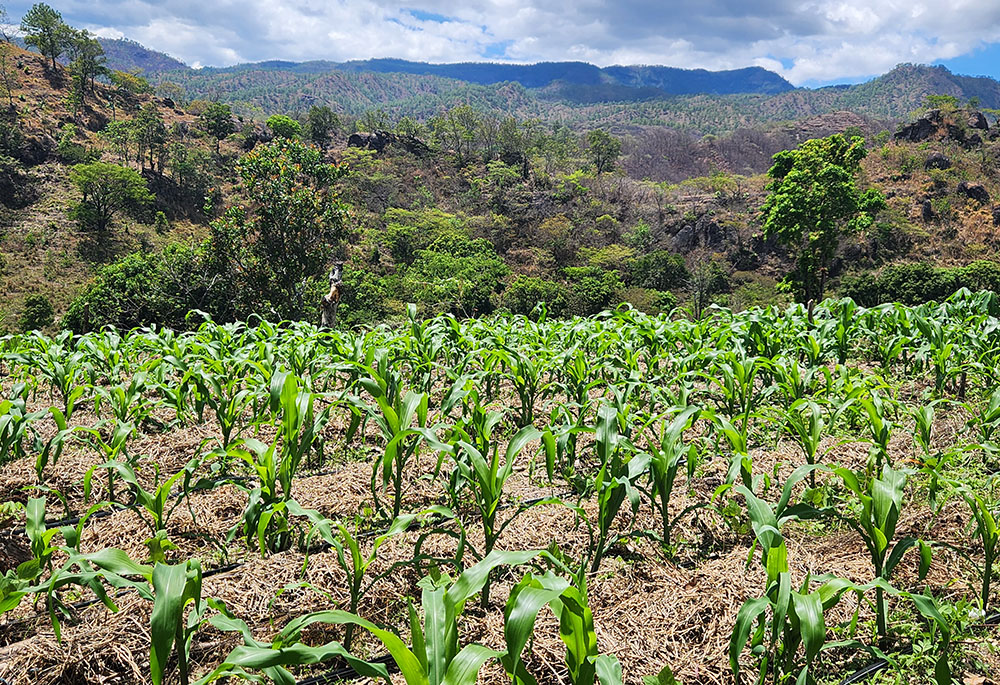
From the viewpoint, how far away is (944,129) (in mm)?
28188

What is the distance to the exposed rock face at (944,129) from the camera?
2800cm

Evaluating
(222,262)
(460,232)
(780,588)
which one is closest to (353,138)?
(460,232)

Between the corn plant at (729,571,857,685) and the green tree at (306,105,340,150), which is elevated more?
the green tree at (306,105,340,150)

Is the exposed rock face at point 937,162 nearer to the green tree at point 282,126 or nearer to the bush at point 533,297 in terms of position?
the bush at point 533,297

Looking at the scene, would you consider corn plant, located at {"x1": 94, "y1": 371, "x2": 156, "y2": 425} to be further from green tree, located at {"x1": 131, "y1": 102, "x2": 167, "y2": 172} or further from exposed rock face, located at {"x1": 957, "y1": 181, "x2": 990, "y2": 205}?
green tree, located at {"x1": 131, "y1": 102, "x2": 167, "y2": 172}

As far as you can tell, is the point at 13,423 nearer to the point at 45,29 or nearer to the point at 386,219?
the point at 386,219

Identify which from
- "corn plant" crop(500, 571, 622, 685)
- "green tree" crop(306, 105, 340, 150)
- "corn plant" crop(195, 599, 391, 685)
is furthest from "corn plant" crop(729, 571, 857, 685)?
"green tree" crop(306, 105, 340, 150)

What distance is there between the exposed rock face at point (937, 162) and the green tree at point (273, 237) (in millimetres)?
26431

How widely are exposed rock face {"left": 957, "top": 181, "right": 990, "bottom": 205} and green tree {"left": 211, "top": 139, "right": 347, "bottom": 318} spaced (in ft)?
83.3

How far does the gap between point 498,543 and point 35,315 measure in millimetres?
17490

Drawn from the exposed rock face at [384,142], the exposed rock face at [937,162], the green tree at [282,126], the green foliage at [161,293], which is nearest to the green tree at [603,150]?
the exposed rock face at [384,142]

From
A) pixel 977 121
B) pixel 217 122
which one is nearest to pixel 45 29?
pixel 217 122

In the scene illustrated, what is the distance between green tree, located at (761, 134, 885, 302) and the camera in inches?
579

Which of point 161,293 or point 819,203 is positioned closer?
point 161,293
